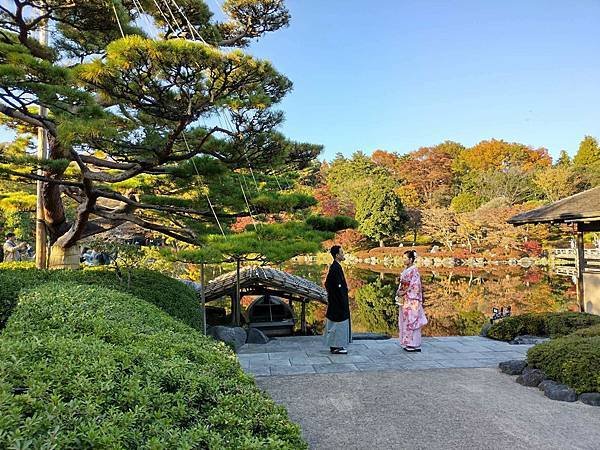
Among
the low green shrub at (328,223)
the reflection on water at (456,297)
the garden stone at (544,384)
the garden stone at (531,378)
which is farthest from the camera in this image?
the reflection on water at (456,297)

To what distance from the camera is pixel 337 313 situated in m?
5.35

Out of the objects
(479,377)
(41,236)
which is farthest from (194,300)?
(479,377)

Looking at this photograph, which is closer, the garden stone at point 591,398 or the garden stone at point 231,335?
the garden stone at point 591,398

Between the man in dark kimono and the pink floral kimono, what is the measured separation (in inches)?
31.3

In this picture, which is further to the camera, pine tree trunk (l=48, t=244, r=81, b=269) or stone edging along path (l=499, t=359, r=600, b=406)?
pine tree trunk (l=48, t=244, r=81, b=269)

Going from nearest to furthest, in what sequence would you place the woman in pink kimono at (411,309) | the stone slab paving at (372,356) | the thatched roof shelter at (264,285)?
the stone slab paving at (372,356)
the woman in pink kimono at (411,309)
the thatched roof shelter at (264,285)

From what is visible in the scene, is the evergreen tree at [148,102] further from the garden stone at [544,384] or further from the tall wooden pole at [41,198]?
the garden stone at [544,384]

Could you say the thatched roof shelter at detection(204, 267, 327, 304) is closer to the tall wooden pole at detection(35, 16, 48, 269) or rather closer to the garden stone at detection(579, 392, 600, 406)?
the tall wooden pole at detection(35, 16, 48, 269)

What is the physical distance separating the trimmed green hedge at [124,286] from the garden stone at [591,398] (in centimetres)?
430

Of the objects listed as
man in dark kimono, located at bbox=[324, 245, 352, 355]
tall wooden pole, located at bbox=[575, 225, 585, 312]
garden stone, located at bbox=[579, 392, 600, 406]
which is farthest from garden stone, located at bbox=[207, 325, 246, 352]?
tall wooden pole, located at bbox=[575, 225, 585, 312]

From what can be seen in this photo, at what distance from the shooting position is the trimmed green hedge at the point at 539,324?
5996 mm

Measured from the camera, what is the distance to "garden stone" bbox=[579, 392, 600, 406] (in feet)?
11.2

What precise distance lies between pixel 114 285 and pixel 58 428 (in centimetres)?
410

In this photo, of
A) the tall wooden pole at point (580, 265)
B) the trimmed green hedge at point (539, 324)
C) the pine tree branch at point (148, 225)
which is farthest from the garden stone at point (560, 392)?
the tall wooden pole at point (580, 265)
